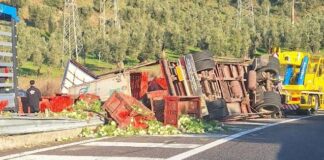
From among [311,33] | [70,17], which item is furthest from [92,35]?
[311,33]

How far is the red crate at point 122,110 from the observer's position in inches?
584

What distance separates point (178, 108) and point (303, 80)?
488 inches

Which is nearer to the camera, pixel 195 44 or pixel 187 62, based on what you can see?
pixel 187 62

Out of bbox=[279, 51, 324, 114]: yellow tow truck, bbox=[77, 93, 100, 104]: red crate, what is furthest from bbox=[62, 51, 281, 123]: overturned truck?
bbox=[279, 51, 324, 114]: yellow tow truck

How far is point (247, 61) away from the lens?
23.2m

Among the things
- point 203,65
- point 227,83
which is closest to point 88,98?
point 203,65

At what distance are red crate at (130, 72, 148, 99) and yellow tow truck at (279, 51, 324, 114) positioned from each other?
9300 millimetres

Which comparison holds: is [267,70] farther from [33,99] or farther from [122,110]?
[33,99]

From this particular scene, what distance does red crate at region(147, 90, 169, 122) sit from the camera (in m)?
16.2

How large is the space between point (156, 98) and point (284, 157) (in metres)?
6.88

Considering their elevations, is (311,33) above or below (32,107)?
above

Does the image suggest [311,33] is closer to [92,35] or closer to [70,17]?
[92,35]

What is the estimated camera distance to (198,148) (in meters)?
11.6

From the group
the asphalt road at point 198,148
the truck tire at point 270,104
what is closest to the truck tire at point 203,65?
the truck tire at point 270,104
